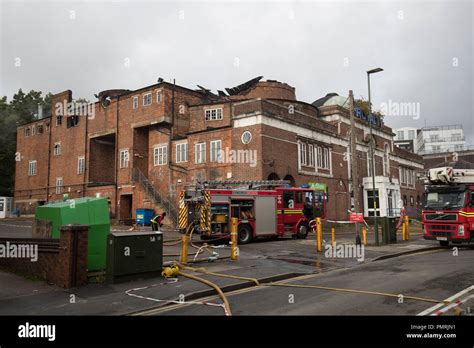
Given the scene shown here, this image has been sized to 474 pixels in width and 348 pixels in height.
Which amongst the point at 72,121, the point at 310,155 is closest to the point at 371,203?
the point at 310,155

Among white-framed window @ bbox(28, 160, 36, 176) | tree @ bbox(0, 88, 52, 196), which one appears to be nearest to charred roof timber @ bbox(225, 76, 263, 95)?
white-framed window @ bbox(28, 160, 36, 176)

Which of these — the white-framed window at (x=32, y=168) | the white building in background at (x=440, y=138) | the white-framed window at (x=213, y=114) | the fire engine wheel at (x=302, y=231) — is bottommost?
the fire engine wheel at (x=302, y=231)

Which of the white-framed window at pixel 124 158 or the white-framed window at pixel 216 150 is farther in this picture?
the white-framed window at pixel 124 158

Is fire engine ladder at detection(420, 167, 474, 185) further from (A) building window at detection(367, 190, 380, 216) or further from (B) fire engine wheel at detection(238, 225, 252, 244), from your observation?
(A) building window at detection(367, 190, 380, 216)

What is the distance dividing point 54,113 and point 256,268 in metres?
44.4

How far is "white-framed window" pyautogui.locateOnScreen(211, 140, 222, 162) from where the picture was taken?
31500 mm

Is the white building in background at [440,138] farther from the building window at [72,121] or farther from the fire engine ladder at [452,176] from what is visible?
the fire engine ladder at [452,176]

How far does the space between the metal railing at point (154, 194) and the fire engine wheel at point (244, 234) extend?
40.0 ft

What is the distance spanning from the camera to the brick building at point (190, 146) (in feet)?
102

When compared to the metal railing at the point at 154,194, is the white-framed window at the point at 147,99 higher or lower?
higher

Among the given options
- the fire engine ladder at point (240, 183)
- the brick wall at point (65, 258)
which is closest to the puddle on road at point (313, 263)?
the fire engine ladder at point (240, 183)

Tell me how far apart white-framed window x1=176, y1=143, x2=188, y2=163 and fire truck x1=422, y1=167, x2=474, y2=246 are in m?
20.4
